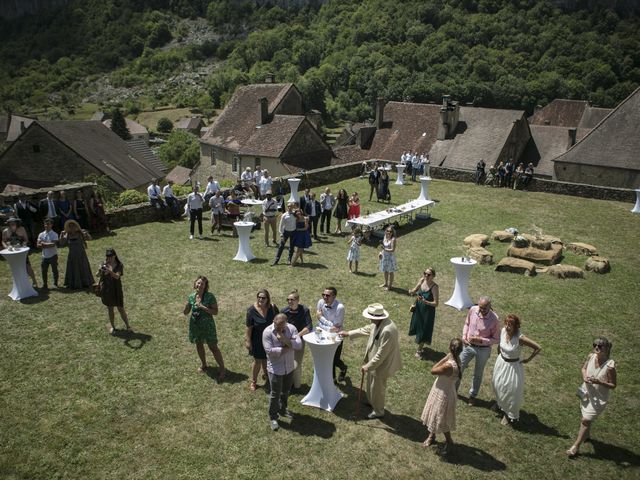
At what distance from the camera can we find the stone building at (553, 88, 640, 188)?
25312mm

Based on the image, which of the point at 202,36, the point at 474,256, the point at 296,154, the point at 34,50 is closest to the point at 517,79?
the point at 296,154

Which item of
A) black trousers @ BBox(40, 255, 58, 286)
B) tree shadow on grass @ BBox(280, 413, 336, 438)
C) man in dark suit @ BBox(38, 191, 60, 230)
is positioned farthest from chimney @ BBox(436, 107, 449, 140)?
tree shadow on grass @ BBox(280, 413, 336, 438)

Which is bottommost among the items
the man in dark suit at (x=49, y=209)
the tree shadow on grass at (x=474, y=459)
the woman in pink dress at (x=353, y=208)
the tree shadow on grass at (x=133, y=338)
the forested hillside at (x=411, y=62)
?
the tree shadow on grass at (x=474, y=459)

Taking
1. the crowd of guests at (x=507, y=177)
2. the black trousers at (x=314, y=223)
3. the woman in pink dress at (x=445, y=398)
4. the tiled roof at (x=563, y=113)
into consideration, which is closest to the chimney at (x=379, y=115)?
the crowd of guests at (x=507, y=177)

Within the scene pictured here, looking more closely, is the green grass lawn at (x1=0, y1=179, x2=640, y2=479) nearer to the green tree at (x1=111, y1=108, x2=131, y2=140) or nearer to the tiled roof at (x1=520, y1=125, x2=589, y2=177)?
the tiled roof at (x1=520, y1=125, x2=589, y2=177)

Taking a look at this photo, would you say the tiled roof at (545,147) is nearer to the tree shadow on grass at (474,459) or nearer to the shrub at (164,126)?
the tree shadow on grass at (474,459)

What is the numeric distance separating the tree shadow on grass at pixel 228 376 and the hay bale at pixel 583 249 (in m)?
10.8

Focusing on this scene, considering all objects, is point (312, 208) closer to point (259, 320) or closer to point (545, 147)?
point (259, 320)

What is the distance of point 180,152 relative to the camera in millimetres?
68625

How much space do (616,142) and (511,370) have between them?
967 inches

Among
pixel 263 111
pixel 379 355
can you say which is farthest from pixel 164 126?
pixel 379 355

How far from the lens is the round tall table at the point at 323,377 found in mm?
6641

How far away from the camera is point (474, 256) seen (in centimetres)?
1309

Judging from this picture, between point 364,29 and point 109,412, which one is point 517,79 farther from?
point 109,412
